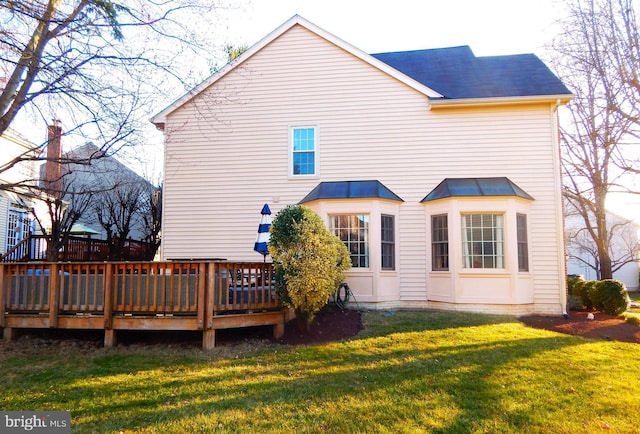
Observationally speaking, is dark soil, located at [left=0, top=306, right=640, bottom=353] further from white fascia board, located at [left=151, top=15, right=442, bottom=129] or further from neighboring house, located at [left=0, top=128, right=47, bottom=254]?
neighboring house, located at [left=0, top=128, right=47, bottom=254]

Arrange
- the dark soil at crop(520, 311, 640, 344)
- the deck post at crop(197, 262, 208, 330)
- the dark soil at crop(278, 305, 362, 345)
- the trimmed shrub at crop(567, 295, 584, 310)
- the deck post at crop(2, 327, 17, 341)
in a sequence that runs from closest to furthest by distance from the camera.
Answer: the deck post at crop(197, 262, 208, 330)
the dark soil at crop(278, 305, 362, 345)
the deck post at crop(2, 327, 17, 341)
the dark soil at crop(520, 311, 640, 344)
the trimmed shrub at crop(567, 295, 584, 310)

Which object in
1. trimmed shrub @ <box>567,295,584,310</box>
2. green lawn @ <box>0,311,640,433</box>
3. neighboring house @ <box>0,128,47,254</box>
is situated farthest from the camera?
neighboring house @ <box>0,128,47,254</box>

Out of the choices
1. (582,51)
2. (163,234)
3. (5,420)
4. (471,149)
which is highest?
(582,51)

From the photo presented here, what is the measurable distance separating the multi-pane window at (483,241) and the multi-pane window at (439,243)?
0.43 m

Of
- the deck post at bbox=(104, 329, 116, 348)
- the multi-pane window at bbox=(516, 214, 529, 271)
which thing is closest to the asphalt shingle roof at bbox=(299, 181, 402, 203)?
the multi-pane window at bbox=(516, 214, 529, 271)

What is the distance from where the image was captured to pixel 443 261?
10.1m

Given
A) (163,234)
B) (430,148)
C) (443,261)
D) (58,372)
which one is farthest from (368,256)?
(58,372)

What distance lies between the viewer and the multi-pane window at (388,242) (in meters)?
10.3

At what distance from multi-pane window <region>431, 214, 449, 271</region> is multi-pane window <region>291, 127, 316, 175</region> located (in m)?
3.59

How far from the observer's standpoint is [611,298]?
418 inches

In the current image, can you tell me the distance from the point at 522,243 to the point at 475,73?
17.7ft

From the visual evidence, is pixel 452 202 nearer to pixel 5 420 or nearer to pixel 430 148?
pixel 430 148

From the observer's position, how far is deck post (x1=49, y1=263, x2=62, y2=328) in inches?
279

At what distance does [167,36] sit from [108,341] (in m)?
5.30
